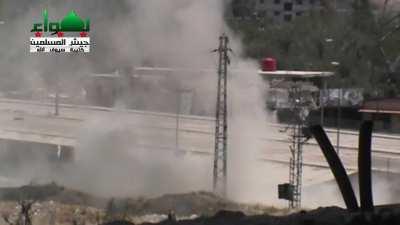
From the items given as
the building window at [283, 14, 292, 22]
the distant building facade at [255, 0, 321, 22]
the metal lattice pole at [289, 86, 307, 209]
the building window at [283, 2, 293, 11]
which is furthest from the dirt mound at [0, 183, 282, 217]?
the building window at [283, 2, 293, 11]

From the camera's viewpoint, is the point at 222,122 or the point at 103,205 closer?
the point at 103,205

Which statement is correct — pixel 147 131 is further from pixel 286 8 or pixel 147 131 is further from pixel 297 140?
pixel 286 8

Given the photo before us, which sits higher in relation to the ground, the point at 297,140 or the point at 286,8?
the point at 286,8

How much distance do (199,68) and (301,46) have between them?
1846 cm

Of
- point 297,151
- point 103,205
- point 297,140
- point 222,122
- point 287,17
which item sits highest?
point 287,17

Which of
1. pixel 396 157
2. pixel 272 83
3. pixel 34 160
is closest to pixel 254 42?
pixel 272 83

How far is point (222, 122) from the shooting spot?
59.9ft

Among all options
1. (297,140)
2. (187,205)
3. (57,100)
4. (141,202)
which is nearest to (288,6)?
(57,100)

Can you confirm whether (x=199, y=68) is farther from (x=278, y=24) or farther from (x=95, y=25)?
(x=278, y=24)

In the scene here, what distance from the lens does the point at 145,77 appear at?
1912 centimetres

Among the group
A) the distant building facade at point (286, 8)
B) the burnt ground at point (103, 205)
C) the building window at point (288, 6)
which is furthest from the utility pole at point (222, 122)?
the building window at point (288, 6)

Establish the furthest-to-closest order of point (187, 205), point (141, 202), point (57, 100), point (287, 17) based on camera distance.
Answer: point (287, 17)
point (57, 100)
point (141, 202)
point (187, 205)

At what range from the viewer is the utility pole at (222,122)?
16.2 metres

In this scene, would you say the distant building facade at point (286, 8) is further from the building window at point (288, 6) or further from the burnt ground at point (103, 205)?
the burnt ground at point (103, 205)
